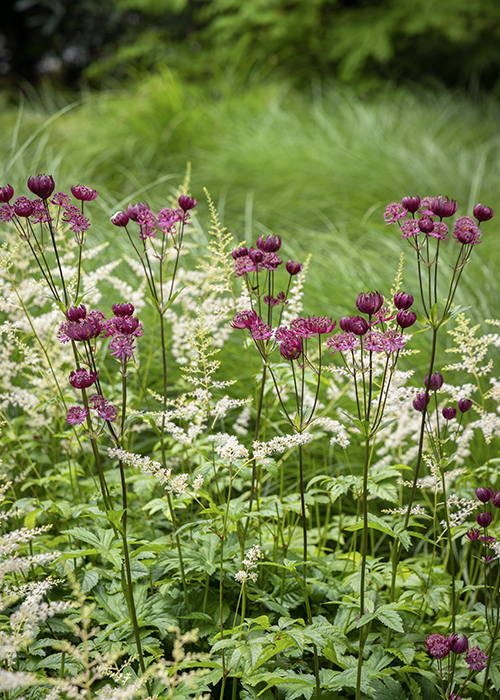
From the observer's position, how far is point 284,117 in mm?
6086

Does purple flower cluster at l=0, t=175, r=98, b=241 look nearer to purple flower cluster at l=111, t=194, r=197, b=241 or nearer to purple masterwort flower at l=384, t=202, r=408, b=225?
purple flower cluster at l=111, t=194, r=197, b=241

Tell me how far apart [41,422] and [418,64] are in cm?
906

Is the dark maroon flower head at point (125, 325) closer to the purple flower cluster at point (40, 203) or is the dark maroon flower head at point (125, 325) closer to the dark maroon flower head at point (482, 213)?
the purple flower cluster at point (40, 203)

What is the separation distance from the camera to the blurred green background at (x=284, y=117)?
381 centimetres

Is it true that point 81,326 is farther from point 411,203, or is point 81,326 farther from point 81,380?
point 411,203

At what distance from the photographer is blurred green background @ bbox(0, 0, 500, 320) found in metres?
3.81

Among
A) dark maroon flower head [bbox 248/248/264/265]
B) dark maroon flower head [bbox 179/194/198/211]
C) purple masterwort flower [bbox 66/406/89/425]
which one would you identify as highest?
dark maroon flower head [bbox 179/194/198/211]

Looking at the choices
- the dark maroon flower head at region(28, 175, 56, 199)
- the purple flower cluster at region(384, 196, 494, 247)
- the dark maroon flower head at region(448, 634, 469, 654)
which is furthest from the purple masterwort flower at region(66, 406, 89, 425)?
the dark maroon flower head at region(448, 634, 469, 654)

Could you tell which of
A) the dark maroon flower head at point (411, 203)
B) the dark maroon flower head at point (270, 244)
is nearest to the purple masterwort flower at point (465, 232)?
the dark maroon flower head at point (411, 203)

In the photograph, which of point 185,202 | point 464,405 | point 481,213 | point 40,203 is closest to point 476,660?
point 464,405

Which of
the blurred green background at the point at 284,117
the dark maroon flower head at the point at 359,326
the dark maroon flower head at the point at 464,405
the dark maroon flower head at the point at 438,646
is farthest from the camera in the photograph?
the blurred green background at the point at 284,117

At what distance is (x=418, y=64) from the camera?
29.7ft

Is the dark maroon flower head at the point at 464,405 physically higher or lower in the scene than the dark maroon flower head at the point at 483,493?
higher

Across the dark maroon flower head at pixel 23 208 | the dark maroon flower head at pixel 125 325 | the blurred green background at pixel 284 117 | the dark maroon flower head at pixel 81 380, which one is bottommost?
the dark maroon flower head at pixel 81 380
